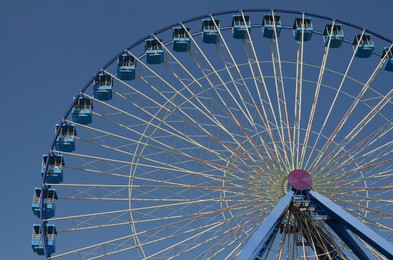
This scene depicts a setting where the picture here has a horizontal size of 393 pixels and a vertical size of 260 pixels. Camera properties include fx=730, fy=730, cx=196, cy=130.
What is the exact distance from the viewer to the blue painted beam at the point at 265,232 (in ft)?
80.4

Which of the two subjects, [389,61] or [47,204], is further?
[389,61]

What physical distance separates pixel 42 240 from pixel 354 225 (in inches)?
453

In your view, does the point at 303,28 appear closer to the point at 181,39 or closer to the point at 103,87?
the point at 181,39

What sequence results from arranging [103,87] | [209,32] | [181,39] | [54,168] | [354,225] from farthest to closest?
[209,32], [181,39], [103,87], [54,168], [354,225]

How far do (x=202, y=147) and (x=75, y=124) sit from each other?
18.1 feet

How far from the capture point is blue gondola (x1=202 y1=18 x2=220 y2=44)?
33.1 m

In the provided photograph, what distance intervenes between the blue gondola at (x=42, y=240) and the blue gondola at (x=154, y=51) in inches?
355

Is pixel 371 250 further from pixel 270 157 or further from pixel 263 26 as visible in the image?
pixel 263 26

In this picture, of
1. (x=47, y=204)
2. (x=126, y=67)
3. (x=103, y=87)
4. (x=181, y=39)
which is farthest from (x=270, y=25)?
(x=47, y=204)

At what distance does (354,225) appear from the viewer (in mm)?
25594

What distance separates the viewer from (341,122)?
2912 centimetres

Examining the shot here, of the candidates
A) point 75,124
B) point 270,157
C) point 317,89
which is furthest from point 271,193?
point 75,124

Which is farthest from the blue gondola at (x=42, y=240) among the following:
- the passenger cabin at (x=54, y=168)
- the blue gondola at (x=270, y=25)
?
the blue gondola at (x=270, y=25)

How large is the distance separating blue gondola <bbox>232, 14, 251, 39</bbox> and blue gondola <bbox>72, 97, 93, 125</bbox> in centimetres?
741
